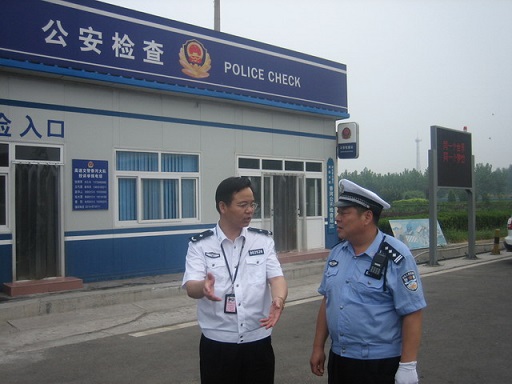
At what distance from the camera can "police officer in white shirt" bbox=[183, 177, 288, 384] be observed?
2.93 meters

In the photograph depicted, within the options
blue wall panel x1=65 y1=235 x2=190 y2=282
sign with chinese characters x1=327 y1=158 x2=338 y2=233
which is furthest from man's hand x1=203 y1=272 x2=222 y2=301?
sign with chinese characters x1=327 y1=158 x2=338 y2=233

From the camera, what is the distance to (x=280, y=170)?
1277 cm

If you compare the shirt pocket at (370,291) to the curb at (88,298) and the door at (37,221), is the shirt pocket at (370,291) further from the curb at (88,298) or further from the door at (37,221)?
the door at (37,221)

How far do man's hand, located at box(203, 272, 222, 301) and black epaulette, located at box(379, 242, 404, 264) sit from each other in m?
0.90

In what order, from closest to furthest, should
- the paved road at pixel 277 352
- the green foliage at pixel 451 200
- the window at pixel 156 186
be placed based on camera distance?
1. the paved road at pixel 277 352
2. the window at pixel 156 186
3. the green foliage at pixel 451 200

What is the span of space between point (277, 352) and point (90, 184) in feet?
16.7

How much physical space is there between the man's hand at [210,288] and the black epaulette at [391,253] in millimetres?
901

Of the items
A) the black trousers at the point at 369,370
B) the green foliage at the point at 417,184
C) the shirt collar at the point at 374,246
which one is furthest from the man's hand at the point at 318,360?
the green foliage at the point at 417,184

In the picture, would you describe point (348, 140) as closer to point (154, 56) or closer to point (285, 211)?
point (285, 211)

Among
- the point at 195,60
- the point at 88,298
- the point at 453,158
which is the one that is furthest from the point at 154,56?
the point at 453,158

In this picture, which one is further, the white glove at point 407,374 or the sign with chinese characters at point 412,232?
the sign with chinese characters at point 412,232

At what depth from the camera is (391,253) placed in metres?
2.77

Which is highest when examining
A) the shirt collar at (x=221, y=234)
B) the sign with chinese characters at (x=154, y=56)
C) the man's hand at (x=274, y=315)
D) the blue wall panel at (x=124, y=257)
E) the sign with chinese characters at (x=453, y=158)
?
the sign with chinese characters at (x=154, y=56)

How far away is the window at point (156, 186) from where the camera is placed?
32.7 feet
